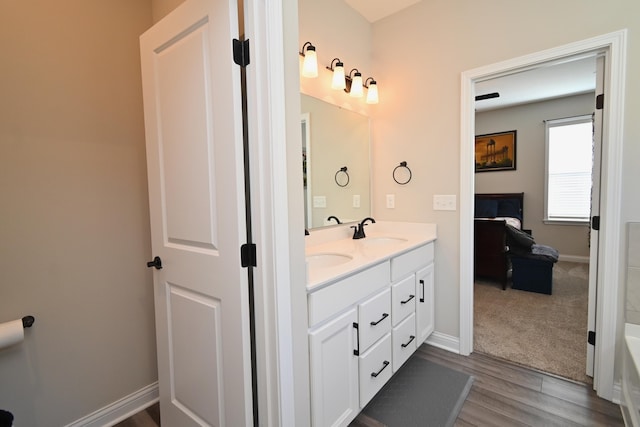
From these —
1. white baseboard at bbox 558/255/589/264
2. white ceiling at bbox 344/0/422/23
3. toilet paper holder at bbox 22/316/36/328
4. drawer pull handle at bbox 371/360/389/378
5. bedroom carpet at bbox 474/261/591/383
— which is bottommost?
bedroom carpet at bbox 474/261/591/383

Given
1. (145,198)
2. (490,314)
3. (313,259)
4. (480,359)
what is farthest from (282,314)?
(490,314)

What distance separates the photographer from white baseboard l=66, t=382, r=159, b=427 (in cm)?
156

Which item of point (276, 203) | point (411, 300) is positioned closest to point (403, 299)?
point (411, 300)

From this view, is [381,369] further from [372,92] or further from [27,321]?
[372,92]

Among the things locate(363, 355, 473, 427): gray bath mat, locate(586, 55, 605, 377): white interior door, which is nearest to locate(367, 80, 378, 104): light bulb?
locate(586, 55, 605, 377): white interior door

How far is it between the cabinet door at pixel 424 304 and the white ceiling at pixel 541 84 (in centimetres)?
207

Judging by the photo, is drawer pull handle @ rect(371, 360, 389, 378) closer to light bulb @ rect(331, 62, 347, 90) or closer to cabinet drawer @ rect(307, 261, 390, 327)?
cabinet drawer @ rect(307, 261, 390, 327)

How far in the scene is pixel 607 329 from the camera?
5.70 ft

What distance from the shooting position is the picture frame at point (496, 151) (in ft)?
17.8

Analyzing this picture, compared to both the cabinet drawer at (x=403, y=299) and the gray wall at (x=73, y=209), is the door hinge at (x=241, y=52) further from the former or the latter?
the cabinet drawer at (x=403, y=299)

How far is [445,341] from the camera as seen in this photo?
2371mm

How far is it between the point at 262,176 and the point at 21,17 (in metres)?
1.35

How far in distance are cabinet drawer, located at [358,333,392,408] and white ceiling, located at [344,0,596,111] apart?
2598 millimetres

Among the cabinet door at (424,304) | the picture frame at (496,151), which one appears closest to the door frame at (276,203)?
the cabinet door at (424,304)
